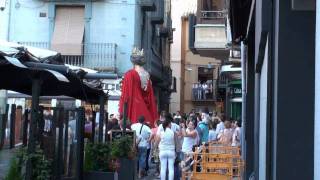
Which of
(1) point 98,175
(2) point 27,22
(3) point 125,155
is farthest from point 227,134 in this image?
(2) point 27,22

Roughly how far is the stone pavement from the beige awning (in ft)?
60.0

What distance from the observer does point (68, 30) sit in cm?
3011

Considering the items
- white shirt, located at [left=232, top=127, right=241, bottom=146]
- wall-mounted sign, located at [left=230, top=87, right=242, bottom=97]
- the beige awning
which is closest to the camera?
white shirt, located at [left=232, top=127, right=241, bottom=146]

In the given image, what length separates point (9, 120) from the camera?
12633 mm

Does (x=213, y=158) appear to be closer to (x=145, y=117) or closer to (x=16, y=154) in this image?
(x=145, y=117)

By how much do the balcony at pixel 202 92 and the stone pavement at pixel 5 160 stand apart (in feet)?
159

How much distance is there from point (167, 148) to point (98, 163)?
11.4 feet

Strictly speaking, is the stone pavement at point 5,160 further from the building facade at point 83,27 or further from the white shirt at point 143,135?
the building facade at point 83,27

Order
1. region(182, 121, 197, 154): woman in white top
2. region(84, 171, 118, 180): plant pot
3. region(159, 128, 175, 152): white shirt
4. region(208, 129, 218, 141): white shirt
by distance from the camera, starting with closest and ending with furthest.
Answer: region(84, 171, 118, 180): plant pot
region(159, 128, 175, 152): white shirt
region(182, 121, 197, 154): woman in white top
region(208, 129, 218, 141): white shirt

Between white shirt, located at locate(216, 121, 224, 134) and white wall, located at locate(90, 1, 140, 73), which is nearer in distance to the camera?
white shirt, located at locate(216, 121, 224, 134)

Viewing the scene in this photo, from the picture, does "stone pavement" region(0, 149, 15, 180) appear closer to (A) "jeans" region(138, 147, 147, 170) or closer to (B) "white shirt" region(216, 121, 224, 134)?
(A) "jeans" region(138, 147, 147, 170)

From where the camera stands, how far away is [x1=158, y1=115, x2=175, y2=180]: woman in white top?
15.0 m

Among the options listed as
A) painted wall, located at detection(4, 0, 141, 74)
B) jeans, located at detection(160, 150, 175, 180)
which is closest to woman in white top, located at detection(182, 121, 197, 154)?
jeans, located at detection(160, 150, 175, 180)

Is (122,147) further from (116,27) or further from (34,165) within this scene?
(116,27)
